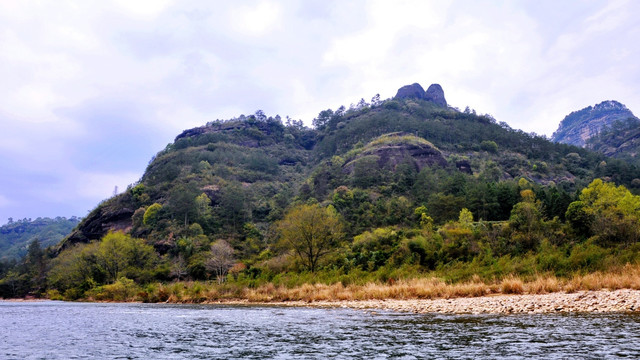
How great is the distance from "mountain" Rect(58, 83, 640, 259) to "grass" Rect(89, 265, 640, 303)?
31562 millimetres

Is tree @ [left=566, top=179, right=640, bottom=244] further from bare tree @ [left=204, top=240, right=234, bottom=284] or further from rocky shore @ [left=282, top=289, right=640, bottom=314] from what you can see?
bare tree @ [left=204, top=240, right=234, bottom=284]

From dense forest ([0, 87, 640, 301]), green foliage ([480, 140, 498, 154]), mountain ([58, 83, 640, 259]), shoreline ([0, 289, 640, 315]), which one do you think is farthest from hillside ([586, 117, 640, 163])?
shoreline ([0, 289, 640, 315])

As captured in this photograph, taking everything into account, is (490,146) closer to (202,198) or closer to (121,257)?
(202,198)

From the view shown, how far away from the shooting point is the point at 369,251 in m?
49.4

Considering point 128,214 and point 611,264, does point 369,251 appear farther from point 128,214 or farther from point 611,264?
point 128,214

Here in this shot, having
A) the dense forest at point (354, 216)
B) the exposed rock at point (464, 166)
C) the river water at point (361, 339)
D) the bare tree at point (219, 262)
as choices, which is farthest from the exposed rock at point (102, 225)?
the river water at point (361, 339)

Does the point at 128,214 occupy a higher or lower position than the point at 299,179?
lower

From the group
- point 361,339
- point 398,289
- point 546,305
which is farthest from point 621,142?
point 361,339

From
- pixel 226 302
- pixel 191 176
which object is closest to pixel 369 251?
pixel 226 302

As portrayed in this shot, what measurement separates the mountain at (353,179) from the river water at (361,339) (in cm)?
4607

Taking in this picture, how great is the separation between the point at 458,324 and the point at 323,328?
5.79 metres

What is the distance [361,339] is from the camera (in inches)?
549

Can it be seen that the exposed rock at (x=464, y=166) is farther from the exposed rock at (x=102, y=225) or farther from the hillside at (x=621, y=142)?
the exposed rock at (x=102, y=225)

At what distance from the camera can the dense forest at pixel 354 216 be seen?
40406mm
